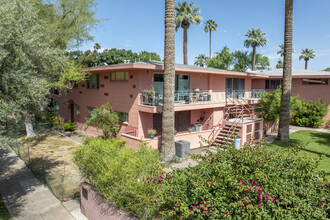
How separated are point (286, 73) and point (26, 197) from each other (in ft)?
60.0

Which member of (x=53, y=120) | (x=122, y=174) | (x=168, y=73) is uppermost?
(x=168, y=73)

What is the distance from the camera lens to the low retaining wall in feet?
21.9

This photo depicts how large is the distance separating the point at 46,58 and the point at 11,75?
1.84 meters

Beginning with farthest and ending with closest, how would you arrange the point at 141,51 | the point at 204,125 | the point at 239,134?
the point at 141,51 → the point at 204,125 → the point at 239,134

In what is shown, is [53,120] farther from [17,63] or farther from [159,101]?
[17,63]

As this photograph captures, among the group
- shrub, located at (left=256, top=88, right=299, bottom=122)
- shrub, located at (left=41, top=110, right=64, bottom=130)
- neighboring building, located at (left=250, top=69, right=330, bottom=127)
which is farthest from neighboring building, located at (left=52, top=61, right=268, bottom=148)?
neighboring building, located at (left=250, top=69, right=330, bottom=127)

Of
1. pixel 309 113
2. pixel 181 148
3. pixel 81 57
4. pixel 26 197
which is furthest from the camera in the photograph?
pixel 309 113

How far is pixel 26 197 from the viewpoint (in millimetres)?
9992

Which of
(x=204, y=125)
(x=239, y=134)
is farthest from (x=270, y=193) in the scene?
(x=204, y=125)

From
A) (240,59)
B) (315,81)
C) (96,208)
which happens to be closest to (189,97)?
(96,208)

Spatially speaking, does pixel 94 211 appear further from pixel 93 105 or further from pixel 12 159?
pixel 93 105

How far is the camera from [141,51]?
193 feet

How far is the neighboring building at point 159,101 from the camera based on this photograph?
15.7m

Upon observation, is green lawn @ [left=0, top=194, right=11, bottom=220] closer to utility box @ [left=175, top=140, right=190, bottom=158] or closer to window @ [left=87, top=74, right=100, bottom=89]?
utility box @ [left=175, top=140, right=190, bottom=158]
